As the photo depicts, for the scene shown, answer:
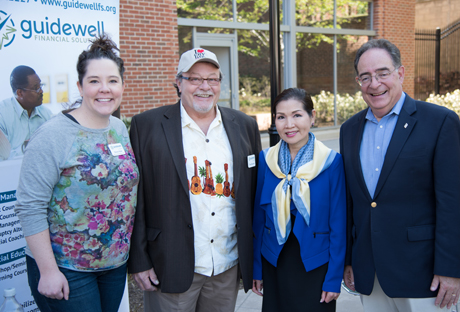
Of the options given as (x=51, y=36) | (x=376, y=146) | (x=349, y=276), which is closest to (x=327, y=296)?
(x=349, y=276)

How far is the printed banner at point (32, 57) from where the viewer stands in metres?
2.83

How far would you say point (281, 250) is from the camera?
2566 millimetres

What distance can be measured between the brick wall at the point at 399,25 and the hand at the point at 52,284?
12495 mm

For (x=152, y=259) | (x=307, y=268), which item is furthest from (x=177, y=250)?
(x=307, y=268)

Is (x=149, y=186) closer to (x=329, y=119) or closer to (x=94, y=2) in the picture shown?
(x=94, y=2)

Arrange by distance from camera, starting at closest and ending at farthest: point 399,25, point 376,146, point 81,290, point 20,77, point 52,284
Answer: point 52,284 → point 81,290 → point 376,146 → point 20,77 → point 399,25

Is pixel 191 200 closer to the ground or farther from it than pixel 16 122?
closer to the ground

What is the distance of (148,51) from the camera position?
311 inches

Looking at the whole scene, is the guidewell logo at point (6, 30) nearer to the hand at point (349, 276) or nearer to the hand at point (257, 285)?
the hand at point (257, 285)

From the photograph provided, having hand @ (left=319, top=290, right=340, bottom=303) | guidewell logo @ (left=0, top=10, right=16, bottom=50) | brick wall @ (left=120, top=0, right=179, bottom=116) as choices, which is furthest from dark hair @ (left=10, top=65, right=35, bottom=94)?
brick wall @ (left=120, top=0, right=179, bottom=116)

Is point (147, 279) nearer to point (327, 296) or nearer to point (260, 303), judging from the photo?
point (327, 296)

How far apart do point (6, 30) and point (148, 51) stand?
17.2 feet

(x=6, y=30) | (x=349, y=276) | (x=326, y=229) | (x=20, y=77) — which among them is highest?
(x=6, y=30)

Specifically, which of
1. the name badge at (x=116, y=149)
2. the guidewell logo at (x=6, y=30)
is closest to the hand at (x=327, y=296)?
the name badge at (x=116, y=149)
